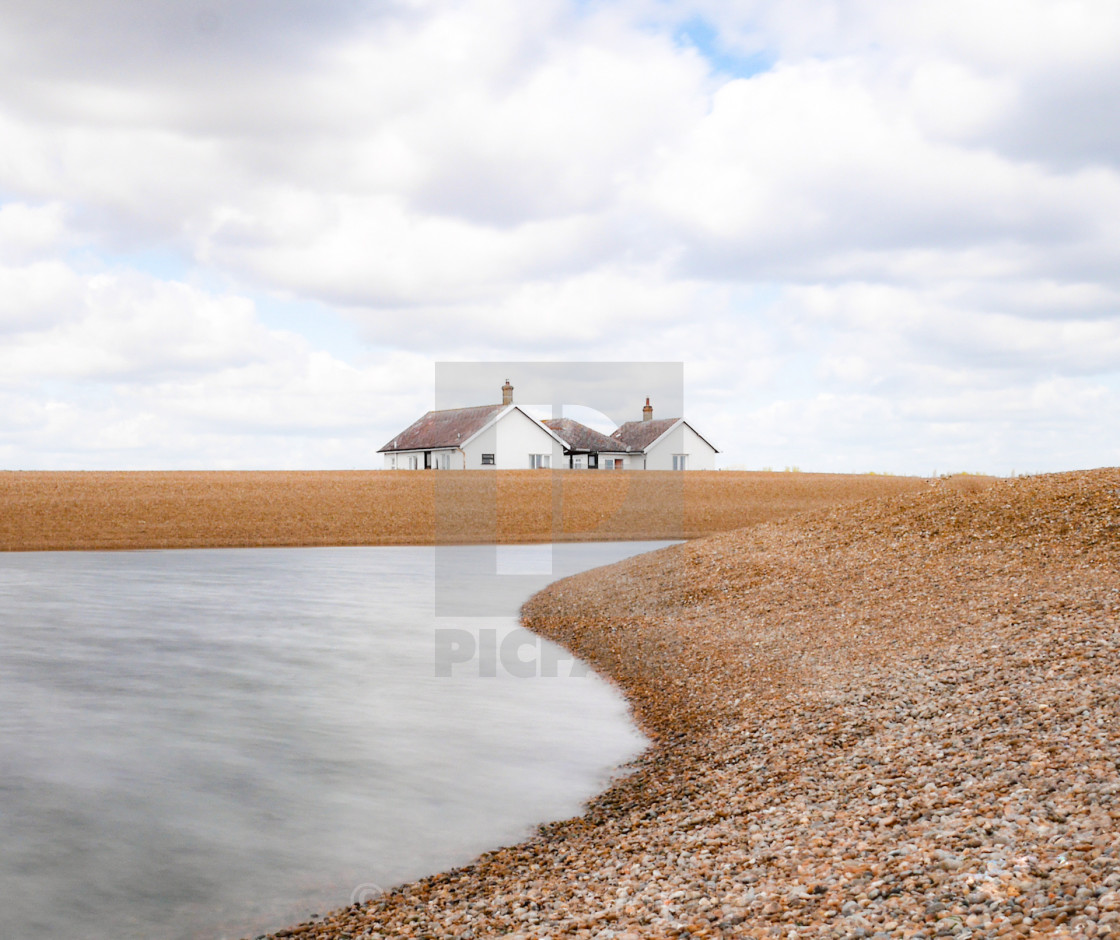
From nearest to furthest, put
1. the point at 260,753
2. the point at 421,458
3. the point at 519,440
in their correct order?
the point at 260,753, the point at 519,440, the point at 421,458

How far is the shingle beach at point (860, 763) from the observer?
476 cm

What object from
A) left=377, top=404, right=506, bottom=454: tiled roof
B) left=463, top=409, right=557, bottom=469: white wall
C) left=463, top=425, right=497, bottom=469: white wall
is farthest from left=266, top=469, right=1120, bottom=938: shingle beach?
left=377, top=404, right=506, bottom=454: tiled roof

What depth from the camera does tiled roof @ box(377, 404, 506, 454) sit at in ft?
179

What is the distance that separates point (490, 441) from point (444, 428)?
5784 mm

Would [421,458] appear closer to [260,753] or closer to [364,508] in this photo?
[364,508]

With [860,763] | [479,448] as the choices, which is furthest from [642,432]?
[860,763]

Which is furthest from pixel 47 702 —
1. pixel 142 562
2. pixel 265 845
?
pixel 142 562

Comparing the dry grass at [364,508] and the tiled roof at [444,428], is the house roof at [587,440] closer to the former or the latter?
the tiled roof at [444,428]

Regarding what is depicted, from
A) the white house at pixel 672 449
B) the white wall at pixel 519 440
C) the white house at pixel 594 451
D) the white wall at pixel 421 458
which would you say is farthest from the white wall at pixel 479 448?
the white house at pixel 672 449

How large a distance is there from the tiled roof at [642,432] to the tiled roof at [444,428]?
1175 centimetres

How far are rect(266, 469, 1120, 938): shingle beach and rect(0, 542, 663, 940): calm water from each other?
0.71 meters

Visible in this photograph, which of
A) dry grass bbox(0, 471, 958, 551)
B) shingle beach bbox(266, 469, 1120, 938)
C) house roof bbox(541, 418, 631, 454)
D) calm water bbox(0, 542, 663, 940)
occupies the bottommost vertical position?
calm water bbox(0, 542, 663, 940)

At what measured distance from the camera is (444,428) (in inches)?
2287

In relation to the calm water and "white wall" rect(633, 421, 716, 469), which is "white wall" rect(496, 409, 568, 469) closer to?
"white wall" rect(633, 421, 716, 469)
